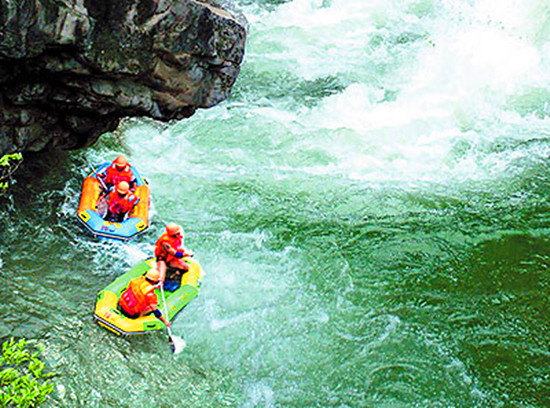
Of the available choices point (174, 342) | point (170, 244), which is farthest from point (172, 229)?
point (174, 342)

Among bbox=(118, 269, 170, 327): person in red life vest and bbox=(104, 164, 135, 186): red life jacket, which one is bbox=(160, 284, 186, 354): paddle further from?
bbox=(104, 164, 135, 186): red life jacket

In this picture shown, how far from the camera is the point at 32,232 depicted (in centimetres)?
800

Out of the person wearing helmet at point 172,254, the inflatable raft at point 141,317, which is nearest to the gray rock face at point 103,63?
the person wearing helmet at point 172,254

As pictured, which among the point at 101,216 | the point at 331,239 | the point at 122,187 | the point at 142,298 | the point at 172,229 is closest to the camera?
the point at 142,298

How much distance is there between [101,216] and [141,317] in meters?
2.16

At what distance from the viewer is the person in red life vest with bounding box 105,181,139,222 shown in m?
8.47

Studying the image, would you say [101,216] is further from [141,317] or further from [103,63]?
[103,63]

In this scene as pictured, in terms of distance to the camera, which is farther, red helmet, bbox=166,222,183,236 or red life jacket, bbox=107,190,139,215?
red life jacket, bbox=107,190,139,215

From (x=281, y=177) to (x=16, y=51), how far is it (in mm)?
5062

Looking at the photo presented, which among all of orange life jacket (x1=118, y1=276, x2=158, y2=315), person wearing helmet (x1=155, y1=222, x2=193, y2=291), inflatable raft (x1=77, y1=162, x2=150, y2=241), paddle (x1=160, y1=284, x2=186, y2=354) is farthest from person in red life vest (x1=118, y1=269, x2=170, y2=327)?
inflatable raft (x1=77, y1=162, x2=150, y2=241)

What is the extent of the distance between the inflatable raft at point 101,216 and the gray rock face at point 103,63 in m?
0.77

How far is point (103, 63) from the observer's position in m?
6.64

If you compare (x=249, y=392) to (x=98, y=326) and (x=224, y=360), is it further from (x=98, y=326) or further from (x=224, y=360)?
(x=98, y=326)

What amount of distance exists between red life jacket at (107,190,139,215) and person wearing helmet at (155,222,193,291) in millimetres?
1075
